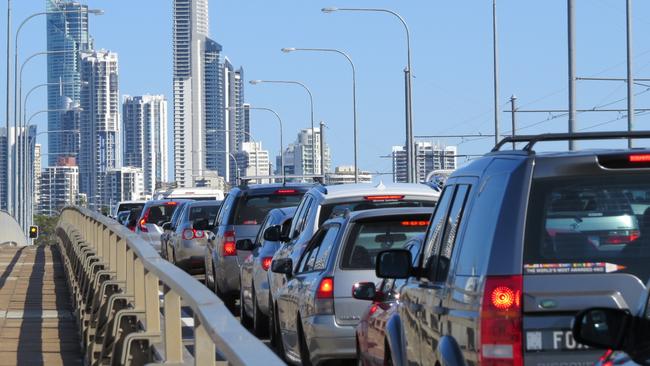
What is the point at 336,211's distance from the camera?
15023mm

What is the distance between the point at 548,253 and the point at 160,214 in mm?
32099

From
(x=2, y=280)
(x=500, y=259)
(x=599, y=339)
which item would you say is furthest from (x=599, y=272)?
(x=2, y=280)

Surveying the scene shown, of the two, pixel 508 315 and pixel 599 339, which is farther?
pixel 508 315

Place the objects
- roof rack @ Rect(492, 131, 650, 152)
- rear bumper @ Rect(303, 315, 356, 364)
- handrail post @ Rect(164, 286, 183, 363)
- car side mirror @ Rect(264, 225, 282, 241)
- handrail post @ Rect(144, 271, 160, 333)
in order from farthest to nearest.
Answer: car side mirror @ Rect(264, 225, 282, 241) < rear bumper @ Rect(303, 315, 356, 364) < handrail post @ Rect(144, 271, 160, 333) < handrail post @ Rect(164, 286, 183, 363) < roof rack @ Rect(492, 131, 650, 152)

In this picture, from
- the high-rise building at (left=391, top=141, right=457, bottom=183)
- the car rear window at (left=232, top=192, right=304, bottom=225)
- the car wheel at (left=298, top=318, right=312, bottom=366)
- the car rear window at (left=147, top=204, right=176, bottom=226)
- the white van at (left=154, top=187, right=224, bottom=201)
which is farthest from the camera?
the high-rise building at (left=391, top=141, right=457, bottom=183)

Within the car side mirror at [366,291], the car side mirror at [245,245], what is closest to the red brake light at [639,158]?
the car side mirror at [366,291]

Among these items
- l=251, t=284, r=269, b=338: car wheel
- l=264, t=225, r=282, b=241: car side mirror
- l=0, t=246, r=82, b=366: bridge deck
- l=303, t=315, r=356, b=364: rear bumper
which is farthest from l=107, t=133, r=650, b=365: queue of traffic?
l=251, t=284, r=269, b=338: car wheel

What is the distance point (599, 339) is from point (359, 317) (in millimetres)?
7114

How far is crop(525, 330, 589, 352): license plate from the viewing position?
6422 mm

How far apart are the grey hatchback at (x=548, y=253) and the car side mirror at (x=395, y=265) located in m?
1.32

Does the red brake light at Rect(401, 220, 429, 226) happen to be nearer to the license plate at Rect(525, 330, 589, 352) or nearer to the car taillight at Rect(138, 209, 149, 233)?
the license plate at Rect(525, 330, 589, 352)

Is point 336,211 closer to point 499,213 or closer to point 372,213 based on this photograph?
point 372,213

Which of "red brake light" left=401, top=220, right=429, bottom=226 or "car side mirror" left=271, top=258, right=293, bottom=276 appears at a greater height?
"red brake light" left=401, top=220, right=429, bottom=226

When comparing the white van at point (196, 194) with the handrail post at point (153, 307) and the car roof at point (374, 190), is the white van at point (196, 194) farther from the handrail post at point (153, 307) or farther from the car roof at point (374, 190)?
the handrail post at point (153, 307)
